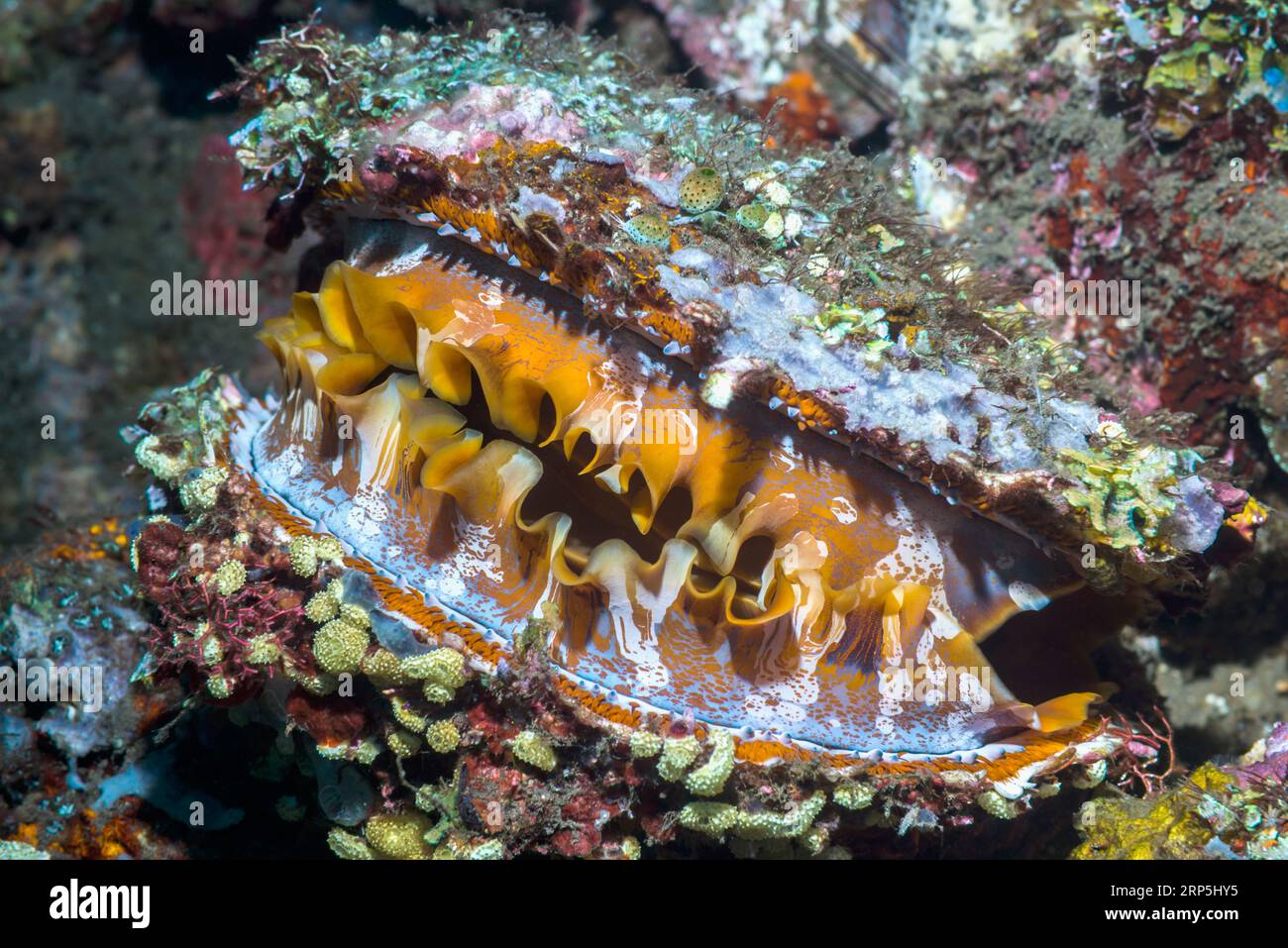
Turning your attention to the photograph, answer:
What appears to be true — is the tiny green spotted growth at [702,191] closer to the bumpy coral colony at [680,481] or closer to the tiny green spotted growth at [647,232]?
the bumpy coral colony at [680,481]

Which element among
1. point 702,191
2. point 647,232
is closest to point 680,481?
point 647,232

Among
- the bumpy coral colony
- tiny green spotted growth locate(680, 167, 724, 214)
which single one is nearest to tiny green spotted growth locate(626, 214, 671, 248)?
the bumpy coral colony

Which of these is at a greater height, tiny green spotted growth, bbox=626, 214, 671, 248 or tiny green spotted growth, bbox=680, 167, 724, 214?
tiny green spotted growth, bbox=680, 167, 724, 214

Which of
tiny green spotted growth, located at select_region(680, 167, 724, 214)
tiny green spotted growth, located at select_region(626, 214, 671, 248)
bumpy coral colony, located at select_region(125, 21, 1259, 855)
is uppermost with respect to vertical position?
tiny green spotted growth, located at select_region(680, 167, 724, 214)

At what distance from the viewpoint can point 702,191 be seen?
2553 mm

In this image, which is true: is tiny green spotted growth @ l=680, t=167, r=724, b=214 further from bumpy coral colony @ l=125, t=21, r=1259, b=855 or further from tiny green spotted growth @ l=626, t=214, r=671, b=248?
tiny green spotted growth @ l=626, t=214, r=671, b=248

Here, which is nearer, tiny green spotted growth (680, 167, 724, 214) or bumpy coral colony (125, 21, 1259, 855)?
bumpy coral colony (125, 21, 1259, 855)

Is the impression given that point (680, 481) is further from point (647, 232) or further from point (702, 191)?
point (702, 191)

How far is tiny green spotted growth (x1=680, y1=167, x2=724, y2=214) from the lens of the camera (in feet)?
8.36

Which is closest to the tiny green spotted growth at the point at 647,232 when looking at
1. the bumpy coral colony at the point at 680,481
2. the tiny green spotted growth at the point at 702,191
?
the bumpy coral colony at the point at 680,481

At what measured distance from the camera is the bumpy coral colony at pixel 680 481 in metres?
2.43

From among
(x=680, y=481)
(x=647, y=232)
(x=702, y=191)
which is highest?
(x=702, y=191)

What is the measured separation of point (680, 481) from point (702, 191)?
2.87 feet
